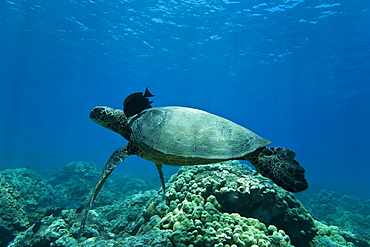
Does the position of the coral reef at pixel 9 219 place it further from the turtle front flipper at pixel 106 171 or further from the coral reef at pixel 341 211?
the coral reef at pixel 341 211

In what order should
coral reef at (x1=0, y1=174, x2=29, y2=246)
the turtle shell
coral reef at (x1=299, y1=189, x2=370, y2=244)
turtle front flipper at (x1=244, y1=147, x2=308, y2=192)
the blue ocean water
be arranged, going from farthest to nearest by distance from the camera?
the blue ocean water < coral reef at (x1=299, y1=189, x2=370, y2=244) < coral reef at (x1=0, y1=174, x2=29, y2=246) < the turtle shell < turtle front flipper at (x1=244, y1=147, x2=308, y2=192)

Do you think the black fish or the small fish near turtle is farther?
Result: the black fish

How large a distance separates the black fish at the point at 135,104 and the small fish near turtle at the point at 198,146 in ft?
1.15

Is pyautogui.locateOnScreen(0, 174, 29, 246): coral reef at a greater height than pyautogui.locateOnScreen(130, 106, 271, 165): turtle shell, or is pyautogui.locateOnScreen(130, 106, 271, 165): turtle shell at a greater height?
pyautogui.locateOnScreen(130, 106, 271, 165): turtle shell

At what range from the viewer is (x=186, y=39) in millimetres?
30000

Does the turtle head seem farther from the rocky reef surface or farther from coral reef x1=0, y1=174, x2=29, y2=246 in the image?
coral reef x1=0, y1=174, x2=29, y2=246

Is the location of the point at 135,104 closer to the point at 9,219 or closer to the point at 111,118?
the point at 111,118

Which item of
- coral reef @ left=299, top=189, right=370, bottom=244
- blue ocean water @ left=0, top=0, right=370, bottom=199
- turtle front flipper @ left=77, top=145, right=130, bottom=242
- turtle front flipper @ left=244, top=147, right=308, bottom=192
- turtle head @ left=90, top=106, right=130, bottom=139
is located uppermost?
blue ocean water @ left=0, top=0, right=370, bottom=199

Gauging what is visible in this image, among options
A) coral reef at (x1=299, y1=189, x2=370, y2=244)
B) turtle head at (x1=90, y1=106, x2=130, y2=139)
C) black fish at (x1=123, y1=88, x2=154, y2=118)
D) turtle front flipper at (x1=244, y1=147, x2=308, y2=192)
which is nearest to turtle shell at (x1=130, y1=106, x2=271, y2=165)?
turtle front flipper at (x1=244, y1=147, x2=308, y2=192)

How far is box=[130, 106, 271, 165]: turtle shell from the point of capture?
11.1 feet

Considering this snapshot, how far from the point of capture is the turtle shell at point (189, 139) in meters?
3.38

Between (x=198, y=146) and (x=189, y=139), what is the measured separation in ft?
0.72

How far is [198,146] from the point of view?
3.45 m

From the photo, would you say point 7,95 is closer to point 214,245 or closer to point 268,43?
point 268,43
